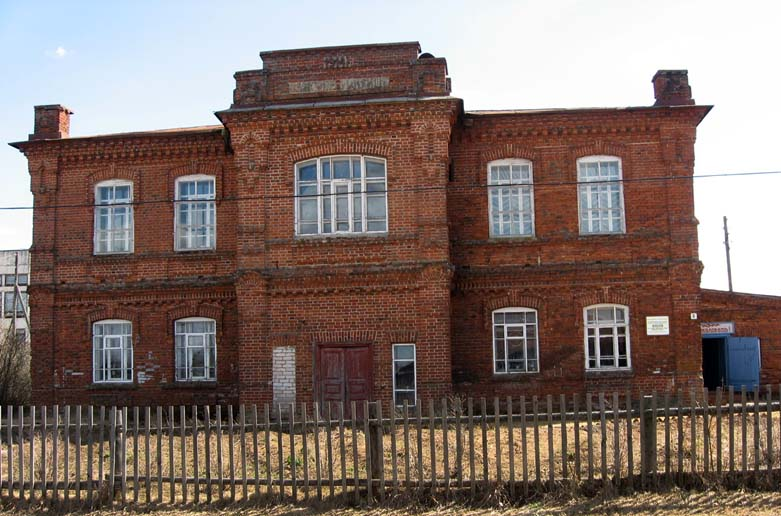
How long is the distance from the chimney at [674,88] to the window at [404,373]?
8.11 m

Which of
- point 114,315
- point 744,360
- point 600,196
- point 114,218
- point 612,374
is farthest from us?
point 744,360

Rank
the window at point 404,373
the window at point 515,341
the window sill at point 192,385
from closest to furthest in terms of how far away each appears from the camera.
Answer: the window at point 404,373
the window at point 515,341
the window sill at point 192,385

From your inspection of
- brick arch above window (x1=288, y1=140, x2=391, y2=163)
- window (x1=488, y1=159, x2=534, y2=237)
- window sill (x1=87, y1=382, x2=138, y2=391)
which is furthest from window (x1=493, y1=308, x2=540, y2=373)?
window sill (x1=87, y1=382, x2=138, y2=391)

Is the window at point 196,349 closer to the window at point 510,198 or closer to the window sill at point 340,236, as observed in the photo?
the window sill at point 340,236

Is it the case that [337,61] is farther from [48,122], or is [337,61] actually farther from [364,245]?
[48,122]

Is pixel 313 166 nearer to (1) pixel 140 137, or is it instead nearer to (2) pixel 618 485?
(1) pixel 140 137

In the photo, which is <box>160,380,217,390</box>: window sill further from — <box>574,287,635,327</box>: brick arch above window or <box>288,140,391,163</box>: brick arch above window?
<box>574,287,635,327</box>: brick arch above window

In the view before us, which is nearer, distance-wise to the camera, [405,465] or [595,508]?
[595,508]

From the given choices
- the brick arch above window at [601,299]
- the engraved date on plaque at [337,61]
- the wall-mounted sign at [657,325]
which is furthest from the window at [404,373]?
the engraved date on plaque at [337,61]

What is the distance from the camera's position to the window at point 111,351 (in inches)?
739

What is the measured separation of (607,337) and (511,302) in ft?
7.47

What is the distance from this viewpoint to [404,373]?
54.2 ft

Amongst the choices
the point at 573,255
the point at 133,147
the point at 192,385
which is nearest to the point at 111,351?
the point at 192,385

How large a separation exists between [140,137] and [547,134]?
9480 millimetres
